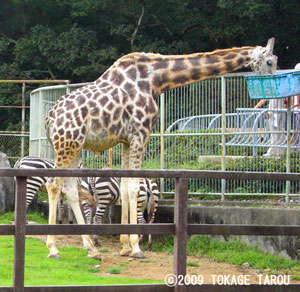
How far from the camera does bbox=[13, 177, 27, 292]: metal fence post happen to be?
7090 millimetres

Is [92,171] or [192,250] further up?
[92,171]

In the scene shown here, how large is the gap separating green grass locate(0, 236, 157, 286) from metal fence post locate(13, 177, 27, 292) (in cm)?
207

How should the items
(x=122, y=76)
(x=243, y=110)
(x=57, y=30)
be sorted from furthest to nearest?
(x=57, y=30) → (x=243, y=110) → (x=122, y=76)

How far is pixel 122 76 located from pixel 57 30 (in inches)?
791

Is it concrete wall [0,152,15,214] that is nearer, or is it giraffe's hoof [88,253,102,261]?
giraffe's hoof [88,253,102,261]

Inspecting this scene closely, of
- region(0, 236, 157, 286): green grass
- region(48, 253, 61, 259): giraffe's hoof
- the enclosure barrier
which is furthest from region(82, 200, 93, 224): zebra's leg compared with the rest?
the enclosure barrier

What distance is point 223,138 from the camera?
1466 centimetres

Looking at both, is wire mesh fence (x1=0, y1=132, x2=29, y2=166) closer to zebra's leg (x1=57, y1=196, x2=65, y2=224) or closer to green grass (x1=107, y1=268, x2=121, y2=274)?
zebra's leg (x1=57, y1=196, x2=65, y2=224)

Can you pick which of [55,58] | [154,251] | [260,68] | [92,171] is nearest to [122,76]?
[260,68]

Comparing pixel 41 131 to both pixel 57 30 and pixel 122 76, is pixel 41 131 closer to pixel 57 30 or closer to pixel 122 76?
pixel 122 76

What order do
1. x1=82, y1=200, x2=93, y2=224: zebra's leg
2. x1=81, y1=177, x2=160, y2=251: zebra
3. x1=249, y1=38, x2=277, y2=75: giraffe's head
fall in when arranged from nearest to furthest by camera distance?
x1=249, y1=38, x2=277, y2=75: giraffe's head, x1=81, y1=177, x2=160, y2=251: zebra, x1=82, y1=200, x2=93, y2=224: zebra's leg

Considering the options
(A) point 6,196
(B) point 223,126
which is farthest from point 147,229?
(A) point 6,196

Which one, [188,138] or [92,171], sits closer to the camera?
[92,171]

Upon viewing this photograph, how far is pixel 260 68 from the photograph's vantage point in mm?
12961
